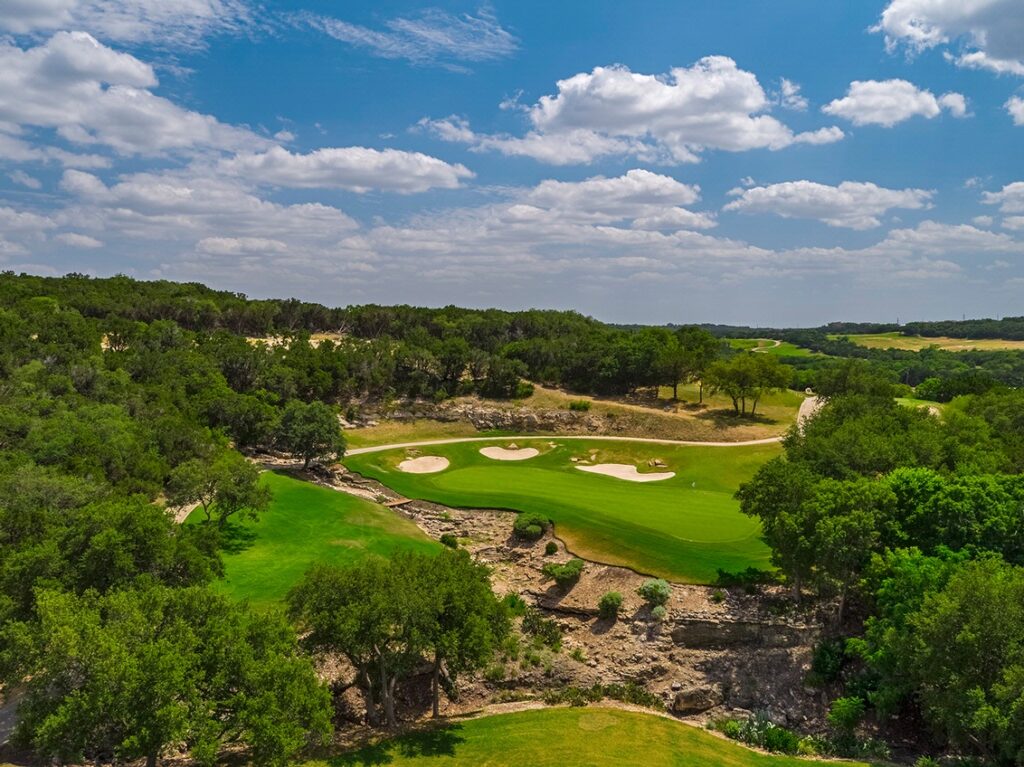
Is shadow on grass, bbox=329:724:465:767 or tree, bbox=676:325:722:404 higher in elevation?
tree, bbox=676:325:722:404

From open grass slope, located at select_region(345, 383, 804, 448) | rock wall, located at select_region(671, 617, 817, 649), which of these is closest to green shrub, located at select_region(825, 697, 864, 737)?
rock wall, located at select_region(671, 617, 817, 649)

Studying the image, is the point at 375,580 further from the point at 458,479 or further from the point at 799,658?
the point at 458,479

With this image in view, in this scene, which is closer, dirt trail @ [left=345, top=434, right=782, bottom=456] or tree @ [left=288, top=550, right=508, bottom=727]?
tree @ [left=288, top=550, right=508, bottom=727]

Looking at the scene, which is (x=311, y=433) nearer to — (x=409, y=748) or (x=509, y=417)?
(x=509, y=417)

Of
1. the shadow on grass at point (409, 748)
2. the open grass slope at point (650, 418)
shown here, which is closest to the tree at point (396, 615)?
the shadow on grass at point (409, 748)

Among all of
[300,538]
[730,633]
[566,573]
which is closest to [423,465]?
[300,538]

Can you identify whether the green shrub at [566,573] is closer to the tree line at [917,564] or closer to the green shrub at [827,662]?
the tree line at [917,564]

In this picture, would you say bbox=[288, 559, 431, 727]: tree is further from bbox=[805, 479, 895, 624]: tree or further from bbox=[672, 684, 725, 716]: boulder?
bbox=[805, 479, 895, 624]: tree
